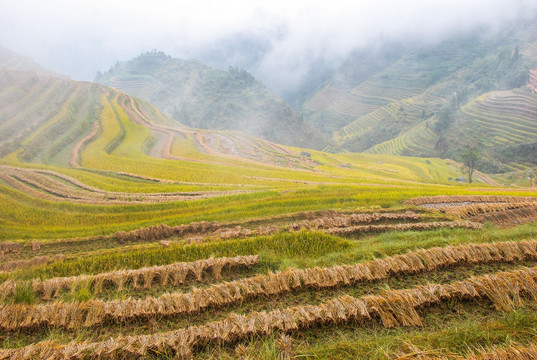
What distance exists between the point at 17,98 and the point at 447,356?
160 feet

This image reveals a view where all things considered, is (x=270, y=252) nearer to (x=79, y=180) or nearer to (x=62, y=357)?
(x=62, y=357)

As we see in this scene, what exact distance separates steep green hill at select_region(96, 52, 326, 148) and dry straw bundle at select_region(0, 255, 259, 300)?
72.7 meters

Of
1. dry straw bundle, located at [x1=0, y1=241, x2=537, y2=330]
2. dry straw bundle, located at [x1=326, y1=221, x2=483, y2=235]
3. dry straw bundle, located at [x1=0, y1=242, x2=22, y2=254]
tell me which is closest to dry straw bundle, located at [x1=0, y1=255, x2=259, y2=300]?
dry straw bundle, located at [x1=0, y1=241, x2=537, y2=330]

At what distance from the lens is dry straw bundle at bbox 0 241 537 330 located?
448 cm

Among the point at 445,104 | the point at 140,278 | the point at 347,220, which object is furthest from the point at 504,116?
the point at 140,278

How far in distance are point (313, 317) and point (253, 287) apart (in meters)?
1.36

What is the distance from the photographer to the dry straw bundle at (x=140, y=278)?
554 cm

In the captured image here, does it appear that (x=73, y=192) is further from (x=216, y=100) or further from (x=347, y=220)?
(x=216, y=100)

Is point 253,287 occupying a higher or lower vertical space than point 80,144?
lower

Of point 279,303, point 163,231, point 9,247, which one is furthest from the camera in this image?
point 163,231

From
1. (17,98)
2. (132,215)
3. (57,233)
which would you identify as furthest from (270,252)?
(17,98)

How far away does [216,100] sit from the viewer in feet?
336

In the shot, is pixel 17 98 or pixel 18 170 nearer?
pixel 18 170

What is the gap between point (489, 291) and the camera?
4484mm
